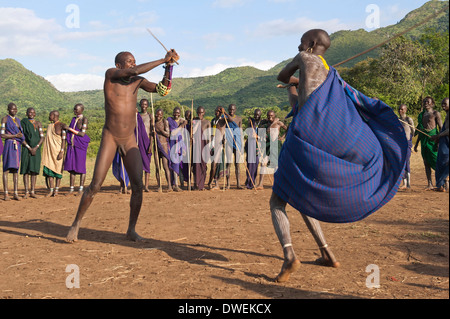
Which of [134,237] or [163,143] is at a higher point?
[163,143]

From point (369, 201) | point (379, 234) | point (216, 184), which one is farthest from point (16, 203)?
point (369, 201)

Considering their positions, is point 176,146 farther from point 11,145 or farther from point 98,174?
point 98,174

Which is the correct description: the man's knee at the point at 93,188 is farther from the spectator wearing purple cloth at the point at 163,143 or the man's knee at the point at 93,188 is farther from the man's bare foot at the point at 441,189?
the man's bare foot at the point at 441,189

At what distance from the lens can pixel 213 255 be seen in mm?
5250

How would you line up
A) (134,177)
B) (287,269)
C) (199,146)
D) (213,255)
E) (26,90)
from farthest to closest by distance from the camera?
(26,90) → (199,146) → (134,177) → (213,255) → (287,269)

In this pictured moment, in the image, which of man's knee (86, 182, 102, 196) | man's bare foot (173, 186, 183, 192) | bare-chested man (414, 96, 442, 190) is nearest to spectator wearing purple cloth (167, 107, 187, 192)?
man's bare foot (173, 186, 183, 192)

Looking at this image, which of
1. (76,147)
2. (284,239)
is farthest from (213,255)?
(76,147)

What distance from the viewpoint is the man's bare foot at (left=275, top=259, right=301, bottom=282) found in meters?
4.11

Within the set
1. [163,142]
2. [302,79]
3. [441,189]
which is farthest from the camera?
[163,142]

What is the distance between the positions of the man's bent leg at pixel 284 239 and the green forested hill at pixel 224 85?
71.5 metres

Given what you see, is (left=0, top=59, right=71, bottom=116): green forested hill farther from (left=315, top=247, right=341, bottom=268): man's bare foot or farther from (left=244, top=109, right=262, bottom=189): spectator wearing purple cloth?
(left=315, top=247, right=341, bottom=268): man's bare foot

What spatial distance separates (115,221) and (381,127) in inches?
192

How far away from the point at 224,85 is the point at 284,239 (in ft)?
384

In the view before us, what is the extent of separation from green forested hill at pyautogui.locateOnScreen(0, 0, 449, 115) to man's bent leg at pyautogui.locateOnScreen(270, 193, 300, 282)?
71.5 meters
